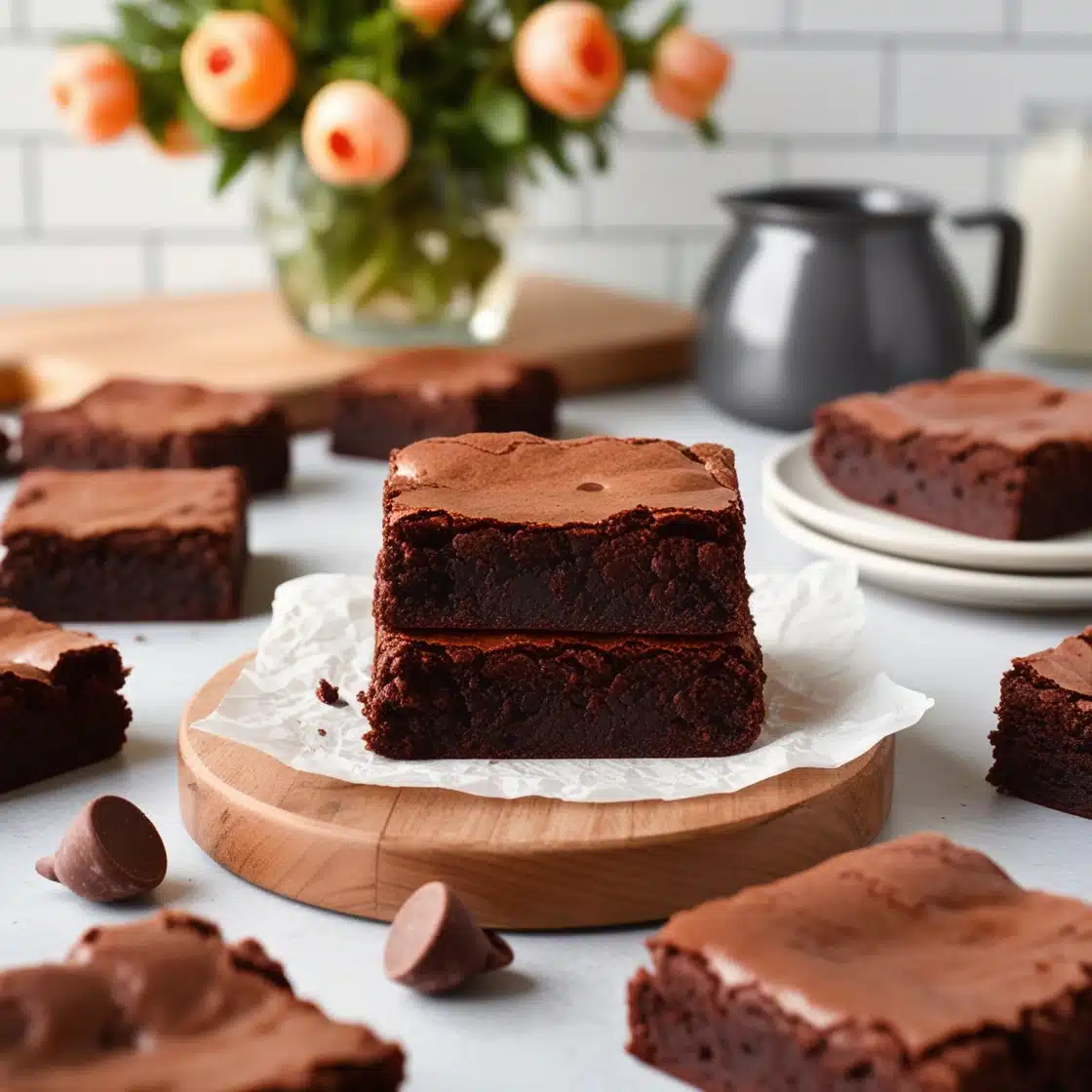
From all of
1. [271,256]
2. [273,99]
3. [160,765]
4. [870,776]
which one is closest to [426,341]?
[271,256]

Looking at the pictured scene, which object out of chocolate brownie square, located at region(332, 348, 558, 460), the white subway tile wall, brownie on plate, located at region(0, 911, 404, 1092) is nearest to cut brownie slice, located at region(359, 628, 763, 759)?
brownie on plate, located at region(0, 911, 404, 1092)

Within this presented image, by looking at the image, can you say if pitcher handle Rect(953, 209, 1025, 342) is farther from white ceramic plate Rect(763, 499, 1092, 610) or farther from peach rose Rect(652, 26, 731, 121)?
white ceramic plate Rect(763, 499, 1092, 610)

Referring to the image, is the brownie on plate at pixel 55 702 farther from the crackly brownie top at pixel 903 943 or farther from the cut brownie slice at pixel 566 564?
the crackly brownie top at pixel 903 943

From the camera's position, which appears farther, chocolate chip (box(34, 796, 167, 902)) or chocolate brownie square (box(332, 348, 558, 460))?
chocolate brownie square (box(332, 348, 558, 460))

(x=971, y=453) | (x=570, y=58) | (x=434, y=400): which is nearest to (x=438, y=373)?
(x=434, y=400)

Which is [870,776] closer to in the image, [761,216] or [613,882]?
[613,882]

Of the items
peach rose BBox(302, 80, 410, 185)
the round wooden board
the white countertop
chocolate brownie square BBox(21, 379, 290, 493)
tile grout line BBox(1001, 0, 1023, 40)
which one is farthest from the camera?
tile grout line BBox(1001, 0, 1023, 40)
